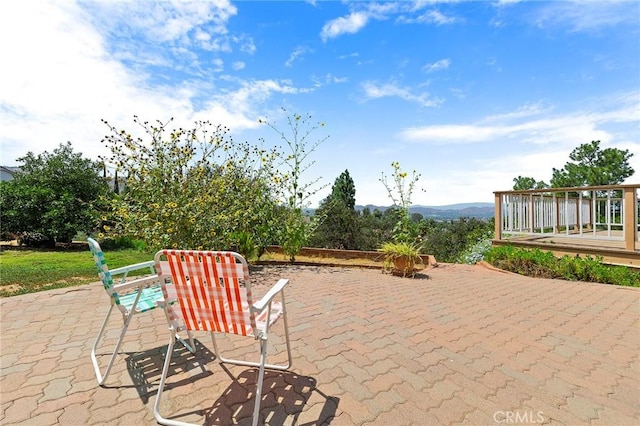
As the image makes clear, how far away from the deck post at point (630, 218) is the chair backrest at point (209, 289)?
7286 mm

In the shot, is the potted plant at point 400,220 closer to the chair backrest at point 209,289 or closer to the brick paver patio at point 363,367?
the brick paver patio at point 363,367

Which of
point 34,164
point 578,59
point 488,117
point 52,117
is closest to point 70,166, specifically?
point 34,164

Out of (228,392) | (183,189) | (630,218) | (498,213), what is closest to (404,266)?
(498,213)

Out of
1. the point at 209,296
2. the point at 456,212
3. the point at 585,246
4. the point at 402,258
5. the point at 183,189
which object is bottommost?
the point at 402,258

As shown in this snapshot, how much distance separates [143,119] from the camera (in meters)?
5.53

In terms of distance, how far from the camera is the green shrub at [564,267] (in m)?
5.50

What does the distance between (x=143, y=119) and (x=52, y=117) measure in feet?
6.67

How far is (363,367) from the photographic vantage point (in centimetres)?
244

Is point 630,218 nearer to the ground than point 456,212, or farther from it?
nearer to the ground

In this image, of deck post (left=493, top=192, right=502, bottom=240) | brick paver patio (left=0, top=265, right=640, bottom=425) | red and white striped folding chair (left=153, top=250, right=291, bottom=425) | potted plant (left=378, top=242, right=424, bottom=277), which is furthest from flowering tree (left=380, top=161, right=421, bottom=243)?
red and white striped folding chair (left=153, top=250, right=291, bottom=425)

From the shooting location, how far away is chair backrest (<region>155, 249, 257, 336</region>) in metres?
1.81

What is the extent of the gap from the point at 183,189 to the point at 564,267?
7294 mm

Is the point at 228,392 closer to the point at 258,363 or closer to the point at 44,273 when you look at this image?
the point at 258,363

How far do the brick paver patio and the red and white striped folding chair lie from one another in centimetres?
41
